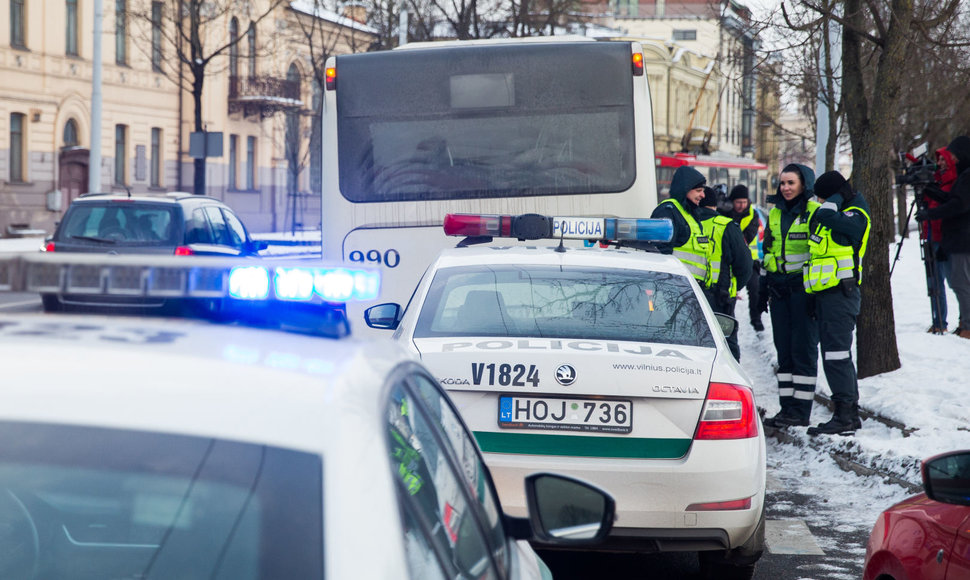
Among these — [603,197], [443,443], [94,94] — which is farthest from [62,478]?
[94,94]

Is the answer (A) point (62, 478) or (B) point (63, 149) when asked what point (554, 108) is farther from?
(B) point (63, 149)

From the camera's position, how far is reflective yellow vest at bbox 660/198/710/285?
409 inches

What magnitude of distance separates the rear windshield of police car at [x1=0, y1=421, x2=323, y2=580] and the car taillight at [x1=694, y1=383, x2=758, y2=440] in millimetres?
3400

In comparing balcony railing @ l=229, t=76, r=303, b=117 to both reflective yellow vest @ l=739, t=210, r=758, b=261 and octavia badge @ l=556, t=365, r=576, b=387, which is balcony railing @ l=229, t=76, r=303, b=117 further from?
octavia badge @ l=556, t=365, r=576, b=387

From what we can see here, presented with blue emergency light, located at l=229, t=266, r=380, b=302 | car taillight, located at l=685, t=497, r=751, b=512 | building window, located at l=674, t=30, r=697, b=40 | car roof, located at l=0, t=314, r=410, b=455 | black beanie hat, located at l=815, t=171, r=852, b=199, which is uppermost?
building window, located at l=674, t=30, r=697, b=40

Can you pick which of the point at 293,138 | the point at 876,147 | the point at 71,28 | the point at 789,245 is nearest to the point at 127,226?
the point at 789,245

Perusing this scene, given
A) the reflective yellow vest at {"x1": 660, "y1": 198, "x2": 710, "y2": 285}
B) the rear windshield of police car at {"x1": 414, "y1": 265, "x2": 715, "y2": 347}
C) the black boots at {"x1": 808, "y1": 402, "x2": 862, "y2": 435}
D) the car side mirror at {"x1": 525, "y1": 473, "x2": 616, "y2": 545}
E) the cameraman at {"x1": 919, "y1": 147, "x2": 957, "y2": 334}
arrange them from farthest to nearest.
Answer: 1. the cameraman at {"x1": 919, "y1": 147, "x2": 957, "y2": 334}
2. the reflective yellow vest at {"x1": 660, "y1": 198, "x2": 710, "y2": 285}
3. the black boots at {"x1": 808, "y1": 402, "x2": 862, "y2": 435}
4. the rear windshield of police car at {"x1": 414, "y1": 265, "x2": 715, "y2": 347}
5. the car side mirror at {"x1": 525, "y1": 473, "x2": 616, "y2": 545}

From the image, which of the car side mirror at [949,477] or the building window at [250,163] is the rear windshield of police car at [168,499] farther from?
the building window at [250,163]

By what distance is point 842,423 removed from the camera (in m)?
9.03

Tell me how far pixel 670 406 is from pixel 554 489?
247 cm

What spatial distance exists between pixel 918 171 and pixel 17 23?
31.5m

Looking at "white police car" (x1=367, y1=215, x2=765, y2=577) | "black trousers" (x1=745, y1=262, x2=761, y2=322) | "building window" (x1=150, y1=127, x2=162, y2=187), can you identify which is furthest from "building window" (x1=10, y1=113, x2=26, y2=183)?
"white police car" (x1=367, y1=215, x2=765, y2=577)

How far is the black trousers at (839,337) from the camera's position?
9.15 m

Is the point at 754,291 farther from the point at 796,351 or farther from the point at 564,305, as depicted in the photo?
the point at 564,305
